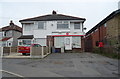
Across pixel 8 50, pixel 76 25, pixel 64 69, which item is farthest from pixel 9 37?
pixel 64 69

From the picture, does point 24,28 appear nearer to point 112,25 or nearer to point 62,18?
point 62,18

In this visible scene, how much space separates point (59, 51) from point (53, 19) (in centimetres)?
625

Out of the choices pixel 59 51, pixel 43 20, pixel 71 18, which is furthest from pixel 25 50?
pixel 71 18

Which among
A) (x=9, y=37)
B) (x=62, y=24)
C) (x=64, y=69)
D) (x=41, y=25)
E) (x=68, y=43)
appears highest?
(x=62, y=24)

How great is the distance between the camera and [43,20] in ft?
82.2

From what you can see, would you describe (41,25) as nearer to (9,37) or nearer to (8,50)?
(8,50)

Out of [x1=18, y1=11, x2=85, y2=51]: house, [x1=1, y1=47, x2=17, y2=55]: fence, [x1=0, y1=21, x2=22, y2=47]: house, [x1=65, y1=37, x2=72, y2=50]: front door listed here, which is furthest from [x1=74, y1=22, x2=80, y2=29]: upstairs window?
[x1=0, y1=21, x2=22, y2=47]: house

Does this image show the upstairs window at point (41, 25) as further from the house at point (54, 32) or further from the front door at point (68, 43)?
the front door at point (68, 43)

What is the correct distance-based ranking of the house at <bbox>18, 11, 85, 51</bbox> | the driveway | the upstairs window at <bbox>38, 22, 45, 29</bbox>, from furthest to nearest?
the upstairs window at <bbox>38, 22, 45, 29</bbox> < the house at <bbox>18, 11, 85, 51</bbox> < the driveway

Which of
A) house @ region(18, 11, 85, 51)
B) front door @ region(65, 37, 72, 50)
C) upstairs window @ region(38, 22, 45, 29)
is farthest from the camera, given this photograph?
upstairs window @ region(38, 22, 45, 29)

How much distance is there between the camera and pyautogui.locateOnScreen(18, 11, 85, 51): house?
23.3 m

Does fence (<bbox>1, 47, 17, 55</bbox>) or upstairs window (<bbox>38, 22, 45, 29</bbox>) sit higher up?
upstairs window (<bbox>38, 22, 45, 29</bbox>)

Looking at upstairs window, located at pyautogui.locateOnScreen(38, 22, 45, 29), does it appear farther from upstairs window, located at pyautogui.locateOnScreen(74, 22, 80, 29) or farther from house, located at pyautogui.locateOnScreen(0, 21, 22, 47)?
house, located at pyautogui.locateOnScreen(0, 21, 22, 47)

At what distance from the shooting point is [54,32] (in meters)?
23.6
